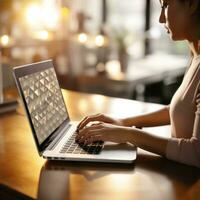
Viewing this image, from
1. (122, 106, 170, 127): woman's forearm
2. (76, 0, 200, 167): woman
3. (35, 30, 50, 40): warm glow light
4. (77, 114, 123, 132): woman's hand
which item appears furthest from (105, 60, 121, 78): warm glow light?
(76, 0, 200, 167): woman

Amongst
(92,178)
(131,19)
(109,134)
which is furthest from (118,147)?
(131,19)

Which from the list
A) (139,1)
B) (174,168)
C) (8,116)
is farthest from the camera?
(139,1)

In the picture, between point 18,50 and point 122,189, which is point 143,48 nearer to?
point 18,50

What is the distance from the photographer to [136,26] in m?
5.73

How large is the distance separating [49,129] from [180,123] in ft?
1.34

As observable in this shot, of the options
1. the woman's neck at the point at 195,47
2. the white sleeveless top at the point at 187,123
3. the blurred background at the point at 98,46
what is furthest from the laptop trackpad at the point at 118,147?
the blurred background at the point at 98,46

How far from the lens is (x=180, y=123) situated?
1.14 metres

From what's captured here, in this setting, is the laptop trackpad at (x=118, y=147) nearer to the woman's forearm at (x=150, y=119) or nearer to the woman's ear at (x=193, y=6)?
the woman's forearm at (x=150, y=119)

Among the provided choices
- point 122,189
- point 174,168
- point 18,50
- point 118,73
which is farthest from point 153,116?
point 18,50

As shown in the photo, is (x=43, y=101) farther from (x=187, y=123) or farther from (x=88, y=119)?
(x=187, y=123)

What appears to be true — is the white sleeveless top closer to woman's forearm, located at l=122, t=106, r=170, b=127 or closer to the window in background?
woman's forearm, located at l=122, t=106, r=170, b=127

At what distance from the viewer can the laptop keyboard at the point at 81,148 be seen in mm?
1096

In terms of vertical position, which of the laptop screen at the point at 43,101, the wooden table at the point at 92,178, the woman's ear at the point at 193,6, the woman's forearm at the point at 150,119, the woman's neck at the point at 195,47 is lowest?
the wooden table at the point at 92,178

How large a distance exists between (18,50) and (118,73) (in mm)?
1556
